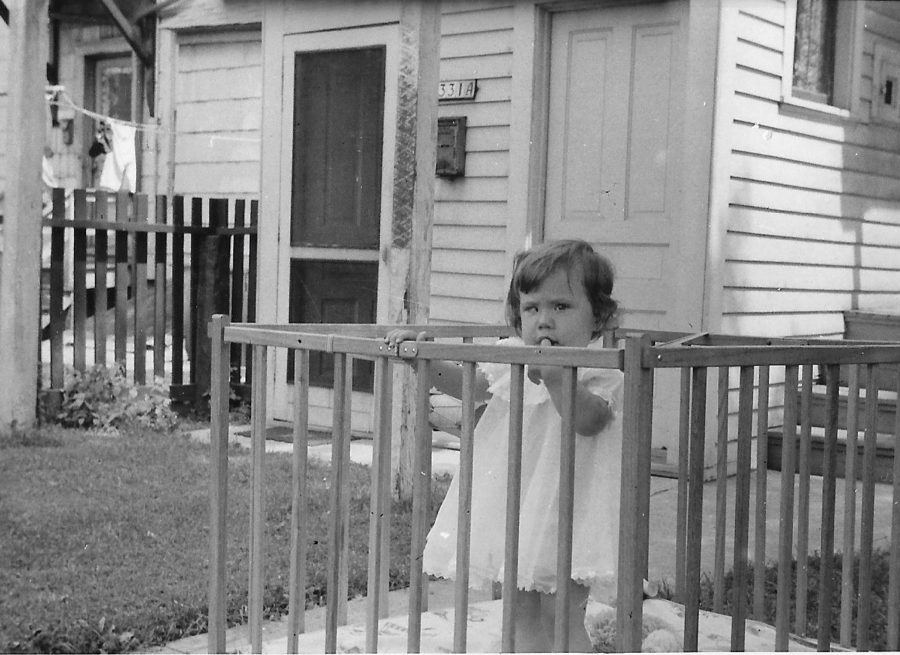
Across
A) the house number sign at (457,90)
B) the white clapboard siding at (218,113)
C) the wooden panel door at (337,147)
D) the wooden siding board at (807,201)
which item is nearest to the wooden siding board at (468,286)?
the wooden panel door at (337,147)

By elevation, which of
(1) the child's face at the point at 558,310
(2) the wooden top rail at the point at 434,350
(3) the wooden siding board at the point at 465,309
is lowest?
(3) the wooden siding board at the point at 465,309

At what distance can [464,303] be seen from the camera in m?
7.91

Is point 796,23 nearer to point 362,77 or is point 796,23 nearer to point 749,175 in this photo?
point 749,175

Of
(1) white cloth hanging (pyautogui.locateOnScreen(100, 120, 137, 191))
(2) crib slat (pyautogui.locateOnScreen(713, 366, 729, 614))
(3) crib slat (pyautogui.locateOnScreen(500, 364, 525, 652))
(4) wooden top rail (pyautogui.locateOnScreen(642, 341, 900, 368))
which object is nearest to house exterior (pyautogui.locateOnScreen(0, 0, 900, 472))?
(2) crib slat (pyautogui.locateOnScreen(713, 366, 729, 614))

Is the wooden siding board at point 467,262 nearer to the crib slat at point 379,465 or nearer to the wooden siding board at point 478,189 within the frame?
the wooden siding board at point 478,189

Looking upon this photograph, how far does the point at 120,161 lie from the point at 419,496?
10.2 meters

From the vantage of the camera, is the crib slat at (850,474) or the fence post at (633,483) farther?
the crib slat at (850,474)

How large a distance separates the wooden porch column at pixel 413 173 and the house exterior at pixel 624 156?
1.47 feet

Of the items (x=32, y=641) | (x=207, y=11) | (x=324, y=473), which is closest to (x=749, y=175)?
(x=324, y=473)

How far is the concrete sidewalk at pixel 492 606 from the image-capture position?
3.31 metres

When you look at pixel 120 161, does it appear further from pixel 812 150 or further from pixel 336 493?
pixel 336 493

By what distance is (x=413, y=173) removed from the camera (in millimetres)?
5695

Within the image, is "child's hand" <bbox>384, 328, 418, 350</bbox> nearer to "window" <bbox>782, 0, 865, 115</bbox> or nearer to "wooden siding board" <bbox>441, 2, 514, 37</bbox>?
"wooden siding board" <bbox>441, 2, 514, 37</bbox>

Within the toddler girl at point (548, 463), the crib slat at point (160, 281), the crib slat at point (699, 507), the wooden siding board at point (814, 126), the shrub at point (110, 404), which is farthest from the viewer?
the crib slat at point (160, 281)
